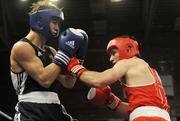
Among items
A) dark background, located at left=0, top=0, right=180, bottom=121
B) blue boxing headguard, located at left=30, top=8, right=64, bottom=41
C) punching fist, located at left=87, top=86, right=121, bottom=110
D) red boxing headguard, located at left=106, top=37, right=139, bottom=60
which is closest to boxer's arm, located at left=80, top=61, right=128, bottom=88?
red boxing headguard, located at left=106, top=37, right=139, bottom=60

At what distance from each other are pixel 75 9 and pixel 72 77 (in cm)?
504

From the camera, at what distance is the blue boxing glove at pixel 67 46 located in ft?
7.53

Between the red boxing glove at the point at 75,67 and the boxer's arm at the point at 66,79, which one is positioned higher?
the red boxing glove at the point at 75,67

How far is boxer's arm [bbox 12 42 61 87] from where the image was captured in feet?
7.38

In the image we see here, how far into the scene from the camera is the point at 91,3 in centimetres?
721

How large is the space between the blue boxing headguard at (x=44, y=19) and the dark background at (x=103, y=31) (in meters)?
4.68

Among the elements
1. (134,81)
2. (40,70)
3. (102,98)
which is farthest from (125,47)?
(40,70)

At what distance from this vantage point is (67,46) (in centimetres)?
235

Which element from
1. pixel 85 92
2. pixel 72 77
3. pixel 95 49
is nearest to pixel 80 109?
pixel 85 92

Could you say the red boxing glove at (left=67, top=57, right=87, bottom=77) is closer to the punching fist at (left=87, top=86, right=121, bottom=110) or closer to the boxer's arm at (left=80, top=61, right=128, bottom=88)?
the boxer's arm at (left=80, top=61, right=128, bottom=88)

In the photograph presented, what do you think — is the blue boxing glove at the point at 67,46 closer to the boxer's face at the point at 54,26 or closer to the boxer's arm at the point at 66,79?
the boxer's face at the point at 54,26

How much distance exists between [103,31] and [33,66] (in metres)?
6.02

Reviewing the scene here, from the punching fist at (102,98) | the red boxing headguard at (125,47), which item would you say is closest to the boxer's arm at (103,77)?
the red boxing headguard at (125,47)

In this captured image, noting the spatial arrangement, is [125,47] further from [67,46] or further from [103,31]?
[103,31]
